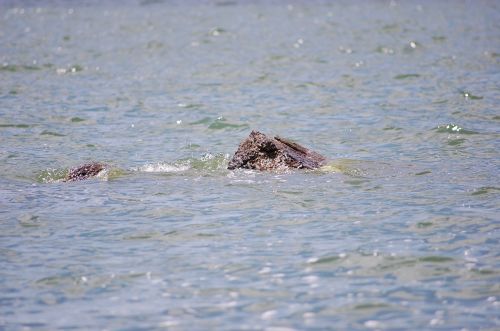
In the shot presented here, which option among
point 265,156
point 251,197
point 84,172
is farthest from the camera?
point 84,172

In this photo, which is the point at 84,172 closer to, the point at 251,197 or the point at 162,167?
the point at 162,167

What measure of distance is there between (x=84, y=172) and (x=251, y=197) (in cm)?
327

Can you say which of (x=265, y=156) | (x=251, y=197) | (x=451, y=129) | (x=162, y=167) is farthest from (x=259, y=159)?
(x=451, y=129)

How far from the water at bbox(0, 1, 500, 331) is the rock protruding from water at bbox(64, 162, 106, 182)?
0.72 feet

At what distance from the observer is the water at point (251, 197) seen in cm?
976

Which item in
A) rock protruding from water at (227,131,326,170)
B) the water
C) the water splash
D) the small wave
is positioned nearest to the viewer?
the water

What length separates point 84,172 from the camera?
1583 cm

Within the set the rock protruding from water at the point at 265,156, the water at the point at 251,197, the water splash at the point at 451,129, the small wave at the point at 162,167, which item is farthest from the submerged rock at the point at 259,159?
the water splash at the point at 451,129

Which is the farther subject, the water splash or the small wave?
the water splash

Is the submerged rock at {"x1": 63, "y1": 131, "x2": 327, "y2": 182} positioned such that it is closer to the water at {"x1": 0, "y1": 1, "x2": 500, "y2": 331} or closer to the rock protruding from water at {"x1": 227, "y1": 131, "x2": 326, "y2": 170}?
the rock protruding from water at {"x1": 227, "y1": 131, "x2": 326, "y2": 170}

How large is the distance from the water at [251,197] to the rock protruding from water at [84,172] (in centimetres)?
22

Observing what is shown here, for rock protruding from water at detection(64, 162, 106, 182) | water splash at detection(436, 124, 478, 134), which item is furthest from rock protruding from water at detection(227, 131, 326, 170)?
water splash at detection(436, 124, 478, 134)

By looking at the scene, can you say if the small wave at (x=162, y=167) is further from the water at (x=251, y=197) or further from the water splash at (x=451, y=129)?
the water splash at (x=451, y=129)

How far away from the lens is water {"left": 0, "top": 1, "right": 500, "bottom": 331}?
9.76 metres
